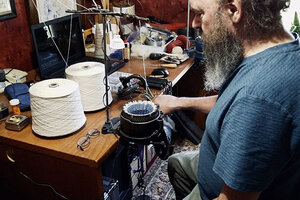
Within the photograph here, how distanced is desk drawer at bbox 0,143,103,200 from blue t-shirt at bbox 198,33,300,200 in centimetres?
60

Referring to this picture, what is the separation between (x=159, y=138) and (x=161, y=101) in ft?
1.12

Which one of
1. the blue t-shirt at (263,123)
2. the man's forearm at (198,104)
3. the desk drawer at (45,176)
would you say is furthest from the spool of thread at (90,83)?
the blue t-shirt at (263,123)

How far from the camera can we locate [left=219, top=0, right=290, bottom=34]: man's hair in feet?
3.02

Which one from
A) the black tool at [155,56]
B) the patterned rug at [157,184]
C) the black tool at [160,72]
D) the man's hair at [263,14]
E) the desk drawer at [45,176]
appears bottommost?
the patterned rug at [157,184]

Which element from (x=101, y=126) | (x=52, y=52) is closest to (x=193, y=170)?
(x=101, y=126)

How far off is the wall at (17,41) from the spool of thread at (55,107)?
802 millimetres

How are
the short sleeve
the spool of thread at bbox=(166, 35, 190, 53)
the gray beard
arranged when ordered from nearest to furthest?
the short sleeve
the gray beard
the spool of thread at bbox=(166, 35, 190, 53)

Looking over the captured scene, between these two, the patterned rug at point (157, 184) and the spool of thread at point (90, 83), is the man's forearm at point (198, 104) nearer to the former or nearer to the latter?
the spool of thread at point (90, 83)

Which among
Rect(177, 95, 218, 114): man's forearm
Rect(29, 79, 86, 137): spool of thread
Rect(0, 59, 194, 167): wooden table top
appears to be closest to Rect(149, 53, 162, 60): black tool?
Rect(177, 95, 218, 114): man's forearm

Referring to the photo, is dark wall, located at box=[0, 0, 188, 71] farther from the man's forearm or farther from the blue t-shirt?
the blue t-shirt

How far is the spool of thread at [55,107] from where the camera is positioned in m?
1.22

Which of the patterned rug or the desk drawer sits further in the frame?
the patterned rug

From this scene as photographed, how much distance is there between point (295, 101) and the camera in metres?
0.81

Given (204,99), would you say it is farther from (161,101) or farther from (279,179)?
(279,179)
